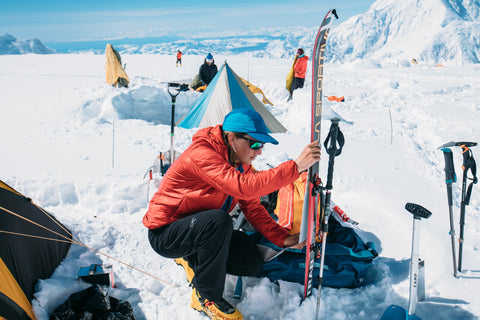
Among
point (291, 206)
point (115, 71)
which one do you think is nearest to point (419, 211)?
point (291, 206)

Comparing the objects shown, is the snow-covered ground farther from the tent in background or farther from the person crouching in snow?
the person crouching in snow

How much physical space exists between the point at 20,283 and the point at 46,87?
42.8 ft

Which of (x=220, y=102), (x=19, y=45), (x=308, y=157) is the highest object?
(x=19, y=45)

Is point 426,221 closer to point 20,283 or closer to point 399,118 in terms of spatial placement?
point 20,283

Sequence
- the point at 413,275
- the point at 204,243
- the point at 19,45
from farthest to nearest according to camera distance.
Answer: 1. the point at 19,45
2. the point at 204,243
3. the point at 413,275

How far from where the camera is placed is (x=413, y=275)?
6.03 feet

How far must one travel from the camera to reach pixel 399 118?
794cm

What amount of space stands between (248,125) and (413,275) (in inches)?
49.5

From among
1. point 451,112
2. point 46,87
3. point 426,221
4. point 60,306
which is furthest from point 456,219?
point 46,87

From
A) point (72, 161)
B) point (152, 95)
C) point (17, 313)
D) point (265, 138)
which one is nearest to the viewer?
point (17, 313)

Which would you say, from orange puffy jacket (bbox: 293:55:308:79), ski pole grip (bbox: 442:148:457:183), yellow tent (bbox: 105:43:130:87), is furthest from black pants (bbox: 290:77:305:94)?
ski pole grip (bbox: 442:148:457:183)

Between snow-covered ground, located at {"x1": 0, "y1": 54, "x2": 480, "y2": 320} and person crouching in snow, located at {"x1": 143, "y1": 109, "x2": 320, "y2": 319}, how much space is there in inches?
13.1

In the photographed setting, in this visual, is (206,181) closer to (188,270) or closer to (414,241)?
(188,270)

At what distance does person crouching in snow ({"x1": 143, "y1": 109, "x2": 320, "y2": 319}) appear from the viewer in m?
1.82
